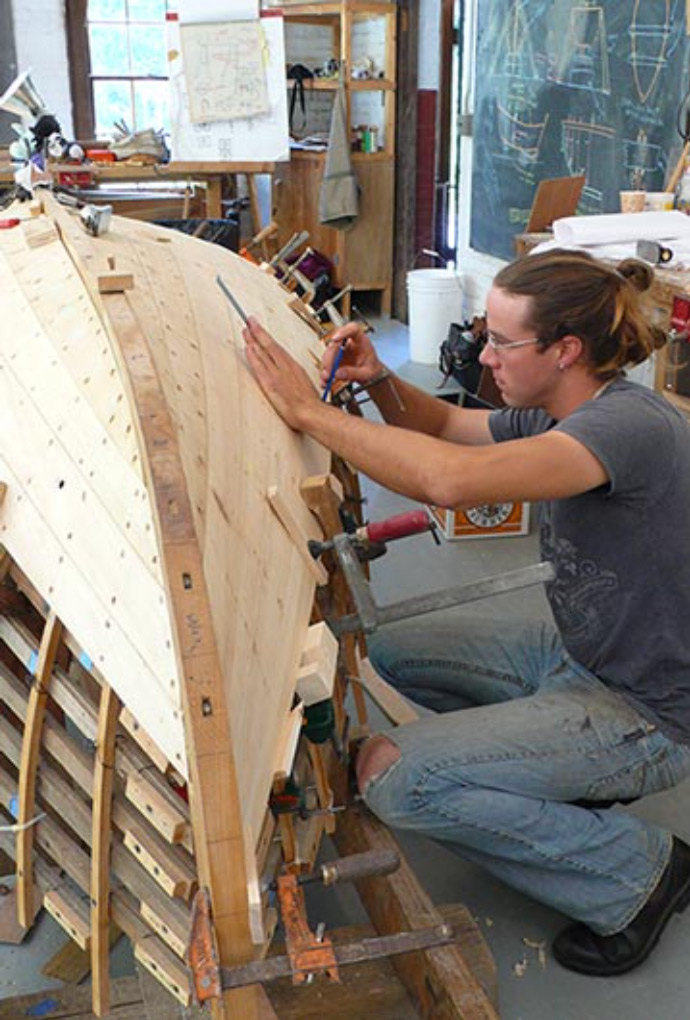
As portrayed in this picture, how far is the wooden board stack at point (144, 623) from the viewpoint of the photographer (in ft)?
4.99

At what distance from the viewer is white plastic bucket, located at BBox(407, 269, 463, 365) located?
7129 millimetres

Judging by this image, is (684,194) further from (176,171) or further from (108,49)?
(108,49)

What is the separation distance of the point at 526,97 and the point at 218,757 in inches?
224

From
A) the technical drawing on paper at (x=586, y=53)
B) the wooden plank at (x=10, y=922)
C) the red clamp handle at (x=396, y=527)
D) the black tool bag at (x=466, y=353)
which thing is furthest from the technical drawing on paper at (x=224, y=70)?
the wooden plank at (x=10, y=922)

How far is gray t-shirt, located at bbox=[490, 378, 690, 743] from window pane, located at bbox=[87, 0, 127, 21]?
342 inches

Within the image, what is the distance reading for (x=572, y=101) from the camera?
5.66 m

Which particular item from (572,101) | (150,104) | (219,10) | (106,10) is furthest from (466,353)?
(106,10)

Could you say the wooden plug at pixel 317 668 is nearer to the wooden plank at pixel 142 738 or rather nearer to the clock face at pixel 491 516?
the wooden plank at pixel 142 738

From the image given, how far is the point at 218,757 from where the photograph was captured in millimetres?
1435

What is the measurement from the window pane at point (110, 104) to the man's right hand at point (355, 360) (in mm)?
7843

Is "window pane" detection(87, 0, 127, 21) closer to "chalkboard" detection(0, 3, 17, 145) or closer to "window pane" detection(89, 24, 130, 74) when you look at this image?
"window pane" detection(89, 24, 130, 74)

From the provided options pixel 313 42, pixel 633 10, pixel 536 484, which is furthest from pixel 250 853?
pixel 313 42

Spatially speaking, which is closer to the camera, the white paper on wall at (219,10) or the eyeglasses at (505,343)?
the eyeglasses at (505,343)

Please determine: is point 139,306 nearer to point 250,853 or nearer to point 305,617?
point 305,617
